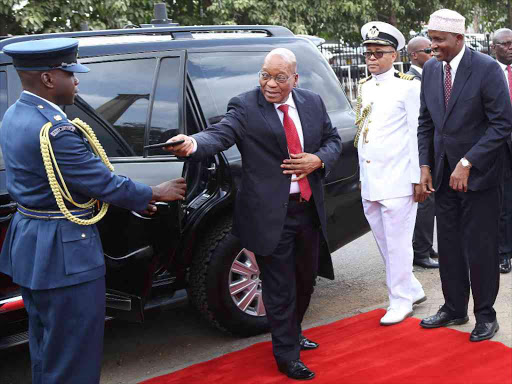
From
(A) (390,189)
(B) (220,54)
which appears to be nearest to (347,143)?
(A) (390,189)

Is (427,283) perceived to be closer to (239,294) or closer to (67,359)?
(239,294)

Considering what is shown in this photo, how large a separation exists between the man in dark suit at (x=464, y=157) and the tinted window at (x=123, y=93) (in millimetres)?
1759

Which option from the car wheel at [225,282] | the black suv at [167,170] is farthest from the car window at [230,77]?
the car wheel at [225,282]

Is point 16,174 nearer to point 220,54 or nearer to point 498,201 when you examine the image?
point 220,54

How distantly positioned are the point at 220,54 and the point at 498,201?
2022mm

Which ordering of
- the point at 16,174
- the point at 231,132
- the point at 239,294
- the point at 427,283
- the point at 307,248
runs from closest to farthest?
the point at 16,174
the point at 231,132
the point at 307,248
the point at 239,294
the point at 427,283

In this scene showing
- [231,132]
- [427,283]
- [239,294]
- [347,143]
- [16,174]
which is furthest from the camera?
[427,283]

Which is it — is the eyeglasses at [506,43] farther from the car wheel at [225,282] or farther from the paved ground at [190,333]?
the car wheel at [225,282]

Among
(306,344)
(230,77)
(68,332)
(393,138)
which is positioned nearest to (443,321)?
(306,344)

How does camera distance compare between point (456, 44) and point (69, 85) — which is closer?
point (69, 85)

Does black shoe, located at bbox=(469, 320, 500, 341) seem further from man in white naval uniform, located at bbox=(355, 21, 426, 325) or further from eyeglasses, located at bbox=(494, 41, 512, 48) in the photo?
eyeglasses, located at bbox=(494, 41, 512, 48)

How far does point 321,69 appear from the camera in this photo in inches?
210

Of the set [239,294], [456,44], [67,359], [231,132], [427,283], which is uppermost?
[456,44]

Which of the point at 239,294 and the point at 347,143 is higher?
the point at 347,143
